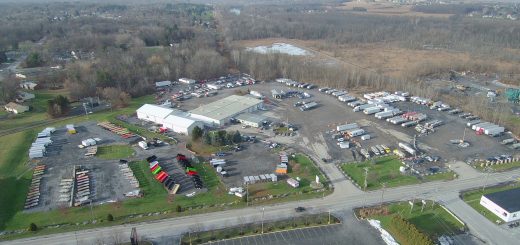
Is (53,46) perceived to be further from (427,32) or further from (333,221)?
(427,32)

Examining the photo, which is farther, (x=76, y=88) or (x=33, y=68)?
(x=33, y=68)

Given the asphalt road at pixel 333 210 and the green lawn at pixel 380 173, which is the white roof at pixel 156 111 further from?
the green lawn at pixel 380 173

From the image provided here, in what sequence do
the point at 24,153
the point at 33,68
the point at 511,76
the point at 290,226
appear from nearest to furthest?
1. the point at 290,226
2. the point at 24,153
3. the point at 511,76
4. the point at 33,68

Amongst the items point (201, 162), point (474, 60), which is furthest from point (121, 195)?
point (474, 60)

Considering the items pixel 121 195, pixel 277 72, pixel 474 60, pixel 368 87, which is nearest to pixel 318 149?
pixel 121 195

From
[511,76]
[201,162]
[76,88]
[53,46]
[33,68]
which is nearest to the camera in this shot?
[201,162]

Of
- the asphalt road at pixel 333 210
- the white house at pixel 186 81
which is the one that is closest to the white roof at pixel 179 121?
the asphalt road at pixel 333 210
